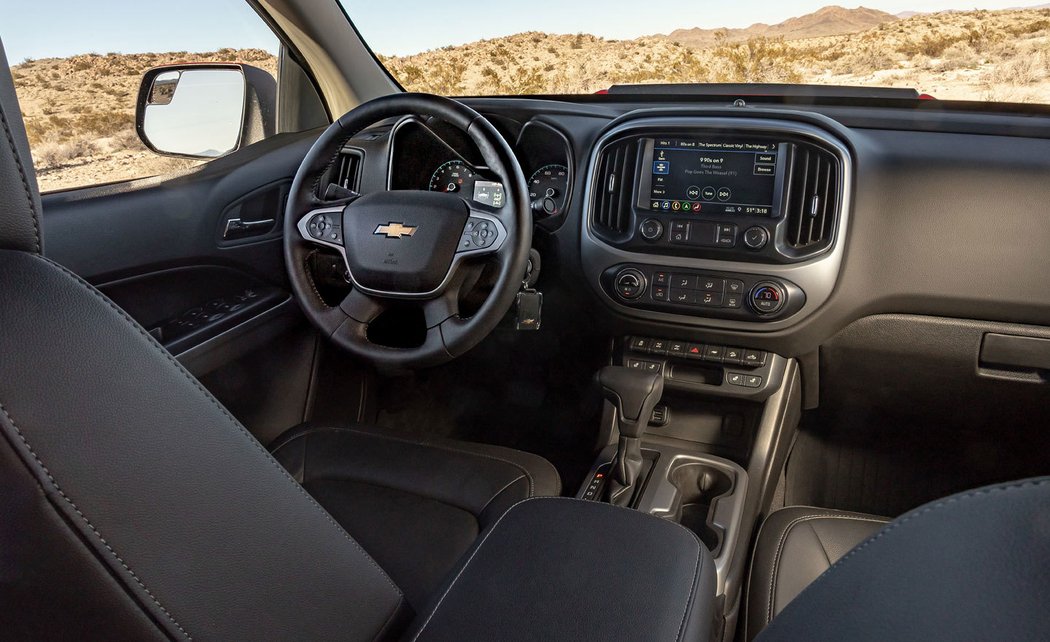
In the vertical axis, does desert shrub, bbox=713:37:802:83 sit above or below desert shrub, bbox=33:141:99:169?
above

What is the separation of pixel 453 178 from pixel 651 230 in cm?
60

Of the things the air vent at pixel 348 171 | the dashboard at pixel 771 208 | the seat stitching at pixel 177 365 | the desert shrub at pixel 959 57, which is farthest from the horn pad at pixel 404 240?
the desert shrub at pixel 959 57

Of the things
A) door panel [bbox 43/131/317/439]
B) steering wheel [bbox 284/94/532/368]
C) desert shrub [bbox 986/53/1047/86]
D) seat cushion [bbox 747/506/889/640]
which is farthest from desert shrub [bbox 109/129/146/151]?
desert shrub [bbox 986/53/1047/86]

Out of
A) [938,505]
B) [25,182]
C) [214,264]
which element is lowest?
[214,264]

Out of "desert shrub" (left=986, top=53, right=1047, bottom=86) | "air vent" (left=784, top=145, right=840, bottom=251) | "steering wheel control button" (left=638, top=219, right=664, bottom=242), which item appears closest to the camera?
"air vent" (left=784, top=145, right=840, bottom=251)

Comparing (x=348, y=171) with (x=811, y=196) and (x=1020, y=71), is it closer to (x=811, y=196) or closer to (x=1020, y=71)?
(x=811, y=196)

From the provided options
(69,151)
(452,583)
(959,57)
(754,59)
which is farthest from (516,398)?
(959,57)

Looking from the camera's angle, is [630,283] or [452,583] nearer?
[452,583]

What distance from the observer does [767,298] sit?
210cm

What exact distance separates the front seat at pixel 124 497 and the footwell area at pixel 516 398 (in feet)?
5.88

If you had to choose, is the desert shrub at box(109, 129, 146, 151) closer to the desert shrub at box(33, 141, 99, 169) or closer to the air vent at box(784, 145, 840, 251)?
the desert shrub at box(33, 141, 99, 169)

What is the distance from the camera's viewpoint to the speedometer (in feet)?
7.52

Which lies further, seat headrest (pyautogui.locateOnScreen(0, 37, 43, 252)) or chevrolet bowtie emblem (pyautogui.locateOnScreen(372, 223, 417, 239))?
chevrolet bowtie emblem (pyautogui.locateOnScreen(372, 223, 417, 239))

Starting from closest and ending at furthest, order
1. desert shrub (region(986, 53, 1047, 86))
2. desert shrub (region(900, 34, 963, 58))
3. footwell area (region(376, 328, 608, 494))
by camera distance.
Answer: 1. desert shrub (region(986, 53, 1047, 86))
2. footwell area (region(376, 328, 608, 494))
3. desert shrub (region(900, 34, 963, 58))
